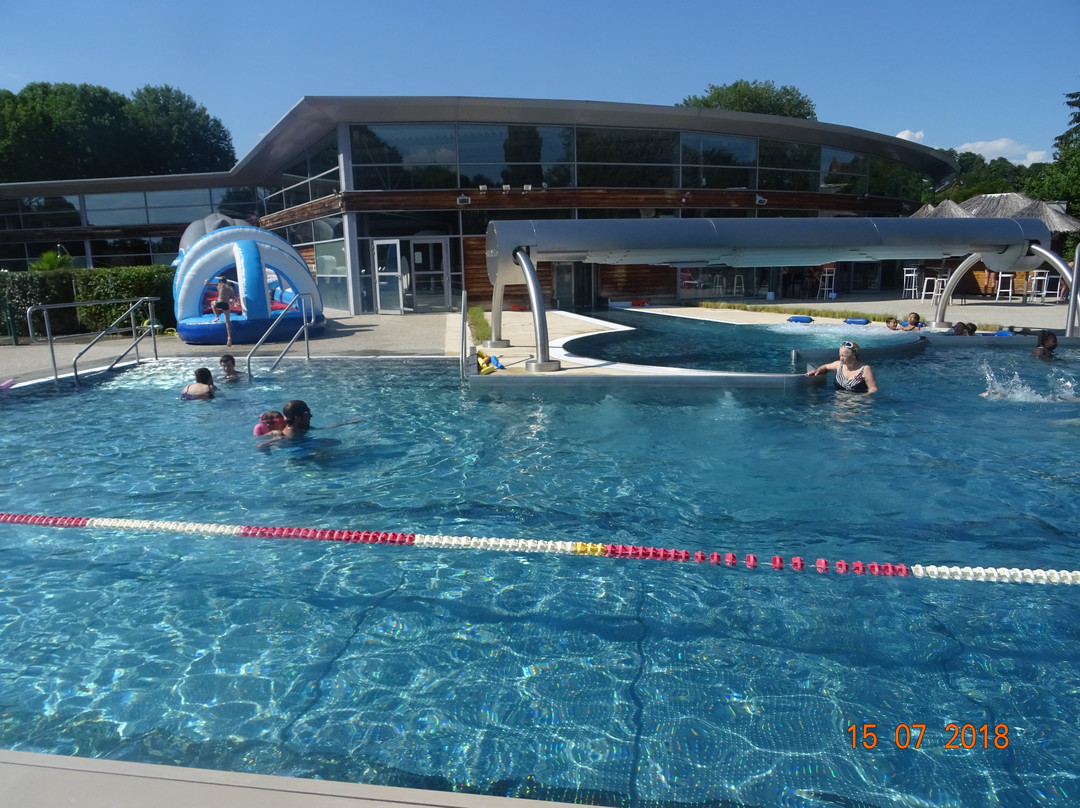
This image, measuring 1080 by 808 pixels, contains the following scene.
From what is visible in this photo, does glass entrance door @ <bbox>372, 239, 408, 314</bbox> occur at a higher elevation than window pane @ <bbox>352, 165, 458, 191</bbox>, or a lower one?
lower

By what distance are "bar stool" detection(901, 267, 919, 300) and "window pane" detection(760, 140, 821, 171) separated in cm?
522

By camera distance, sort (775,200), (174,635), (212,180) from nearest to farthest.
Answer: (174,635), (775,200), (212,180)

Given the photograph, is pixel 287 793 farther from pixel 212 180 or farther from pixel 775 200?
pixel 212 180

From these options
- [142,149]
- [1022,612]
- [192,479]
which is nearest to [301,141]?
[192,479]

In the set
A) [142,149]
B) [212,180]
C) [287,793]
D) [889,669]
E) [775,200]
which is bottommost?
[889,669]

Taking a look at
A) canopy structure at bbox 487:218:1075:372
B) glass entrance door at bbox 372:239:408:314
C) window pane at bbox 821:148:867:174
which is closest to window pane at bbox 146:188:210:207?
glass entrance door at bbox 372:239:408:314

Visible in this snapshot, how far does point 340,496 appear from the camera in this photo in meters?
6.73

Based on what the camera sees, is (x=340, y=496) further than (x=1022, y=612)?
Yes

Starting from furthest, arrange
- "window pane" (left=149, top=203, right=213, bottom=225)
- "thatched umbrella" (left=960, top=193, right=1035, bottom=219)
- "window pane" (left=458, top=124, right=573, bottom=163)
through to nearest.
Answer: "window pane" (left=149, top=203, right=213, bottom=225) → "thatched umbrella" (left=960, top=193, right=1035, bottom=219) → "window pane" (left=458, top=124, right=573, bottom=163)

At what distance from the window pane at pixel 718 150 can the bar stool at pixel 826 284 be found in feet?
17.1

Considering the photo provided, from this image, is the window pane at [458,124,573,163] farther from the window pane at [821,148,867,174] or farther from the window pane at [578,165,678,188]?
the window pane at [821,148,867,174]

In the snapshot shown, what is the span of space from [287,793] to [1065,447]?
8571mm

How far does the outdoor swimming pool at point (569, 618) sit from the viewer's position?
128 inches

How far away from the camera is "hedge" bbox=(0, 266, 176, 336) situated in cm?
1769
